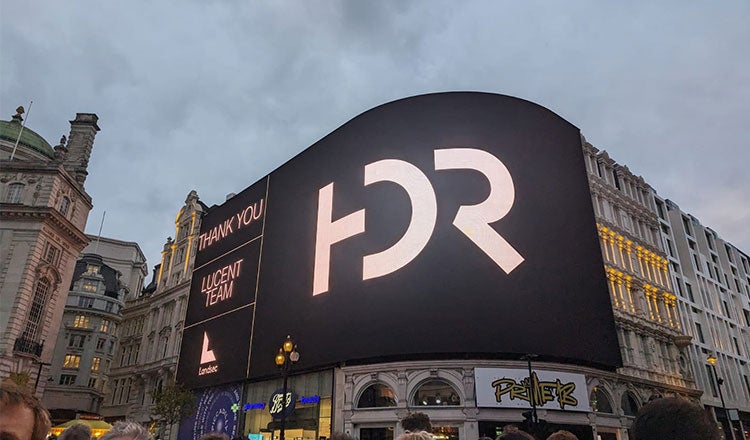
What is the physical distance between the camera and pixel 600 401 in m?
29.3

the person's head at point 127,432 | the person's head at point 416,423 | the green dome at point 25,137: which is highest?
the green dome at point 25,137

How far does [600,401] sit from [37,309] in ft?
138

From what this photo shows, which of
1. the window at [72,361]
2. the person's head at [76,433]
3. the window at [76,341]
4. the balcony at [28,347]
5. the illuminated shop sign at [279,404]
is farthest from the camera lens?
the window at [76,341]

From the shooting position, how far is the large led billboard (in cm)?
2744

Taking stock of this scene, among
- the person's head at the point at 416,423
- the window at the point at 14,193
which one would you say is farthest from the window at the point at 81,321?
the person's head at the point at 416,423

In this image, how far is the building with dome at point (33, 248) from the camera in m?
35.8

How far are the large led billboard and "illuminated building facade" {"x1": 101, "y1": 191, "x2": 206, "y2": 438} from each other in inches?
571

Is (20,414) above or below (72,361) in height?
below

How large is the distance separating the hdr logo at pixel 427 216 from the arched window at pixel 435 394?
693cm

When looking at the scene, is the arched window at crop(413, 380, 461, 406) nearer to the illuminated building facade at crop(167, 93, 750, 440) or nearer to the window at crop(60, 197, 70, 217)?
the illuminated building facade at crop(167, 93, 750, 440)

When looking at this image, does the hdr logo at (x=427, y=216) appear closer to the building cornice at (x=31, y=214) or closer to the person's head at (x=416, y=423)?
the person's head at (x=416, y=423)

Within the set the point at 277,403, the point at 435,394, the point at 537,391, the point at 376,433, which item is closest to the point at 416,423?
the point at 435,394

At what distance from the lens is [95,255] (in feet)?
253

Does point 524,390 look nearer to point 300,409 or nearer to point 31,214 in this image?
point 300,409
